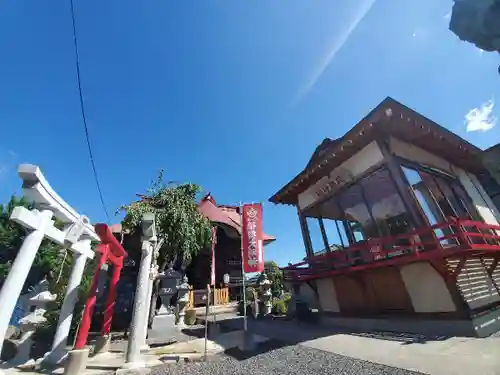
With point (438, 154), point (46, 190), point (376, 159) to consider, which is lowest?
point (46, 190)

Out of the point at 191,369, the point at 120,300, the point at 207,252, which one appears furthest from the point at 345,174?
the point at 120,300

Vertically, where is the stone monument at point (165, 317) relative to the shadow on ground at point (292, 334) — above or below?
above

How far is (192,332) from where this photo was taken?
1054 cm

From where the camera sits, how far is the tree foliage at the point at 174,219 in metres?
13.7

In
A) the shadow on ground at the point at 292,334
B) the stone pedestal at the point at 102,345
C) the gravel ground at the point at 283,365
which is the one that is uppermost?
the stone pedestal at the point at 102,345

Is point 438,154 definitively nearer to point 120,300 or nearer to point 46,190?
point 46,190

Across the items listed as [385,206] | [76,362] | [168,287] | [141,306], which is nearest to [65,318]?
[76,362]

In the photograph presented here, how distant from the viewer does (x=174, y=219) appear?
13.9 m

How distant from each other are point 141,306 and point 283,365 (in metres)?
4.00

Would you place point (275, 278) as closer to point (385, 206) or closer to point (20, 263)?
point (385, 206)

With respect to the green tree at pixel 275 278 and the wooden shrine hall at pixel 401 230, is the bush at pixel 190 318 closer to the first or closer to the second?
the wooden shrine hall at pixel 401 230

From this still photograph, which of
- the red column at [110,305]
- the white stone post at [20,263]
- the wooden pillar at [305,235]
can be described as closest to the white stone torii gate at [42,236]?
the white stone post at [20,263]

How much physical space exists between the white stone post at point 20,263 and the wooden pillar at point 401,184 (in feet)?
34.4

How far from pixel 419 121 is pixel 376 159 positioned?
2.10 metres
